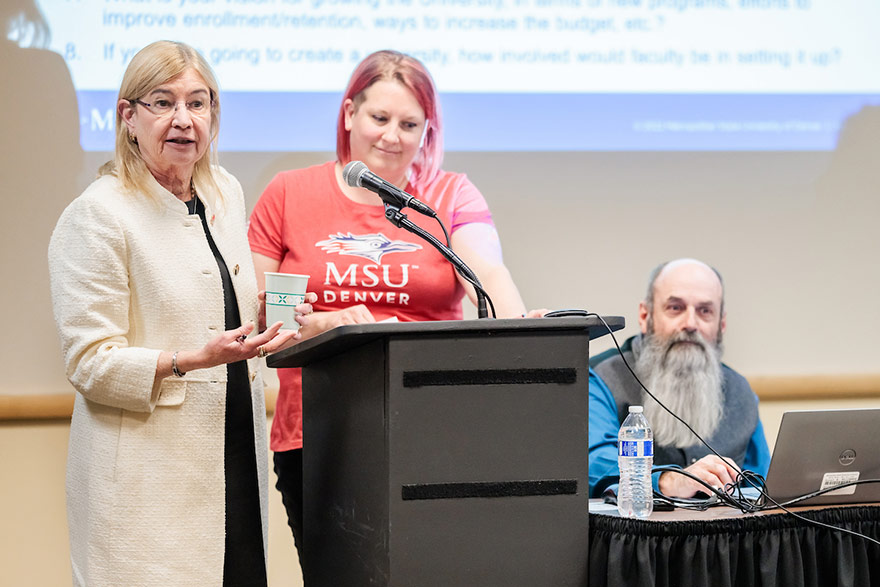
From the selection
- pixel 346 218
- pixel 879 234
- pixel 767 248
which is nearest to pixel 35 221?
pixel 346 218

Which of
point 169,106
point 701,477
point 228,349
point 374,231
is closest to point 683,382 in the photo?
point 701,477

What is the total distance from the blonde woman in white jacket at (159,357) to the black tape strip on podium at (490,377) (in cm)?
34

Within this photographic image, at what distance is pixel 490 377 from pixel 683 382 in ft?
5.44

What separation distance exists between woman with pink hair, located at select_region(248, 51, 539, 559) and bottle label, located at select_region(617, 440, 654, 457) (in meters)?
0.47

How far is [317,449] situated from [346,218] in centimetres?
66

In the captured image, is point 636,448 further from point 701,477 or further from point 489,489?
point 489,489

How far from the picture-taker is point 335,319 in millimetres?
2158

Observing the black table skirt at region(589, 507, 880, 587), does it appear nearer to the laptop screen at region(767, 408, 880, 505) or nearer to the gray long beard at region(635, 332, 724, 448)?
the laptop screen at region(767, 408, 880, 505)

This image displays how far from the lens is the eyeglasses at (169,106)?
1.96m

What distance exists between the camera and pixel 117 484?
1895 mm

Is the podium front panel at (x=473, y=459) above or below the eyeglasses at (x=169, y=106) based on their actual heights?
below

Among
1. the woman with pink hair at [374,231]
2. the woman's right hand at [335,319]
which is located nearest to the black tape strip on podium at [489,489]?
the woman's right hand at [335,319]

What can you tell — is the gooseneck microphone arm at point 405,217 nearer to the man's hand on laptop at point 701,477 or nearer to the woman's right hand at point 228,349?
the woman's right hand at point 228,349

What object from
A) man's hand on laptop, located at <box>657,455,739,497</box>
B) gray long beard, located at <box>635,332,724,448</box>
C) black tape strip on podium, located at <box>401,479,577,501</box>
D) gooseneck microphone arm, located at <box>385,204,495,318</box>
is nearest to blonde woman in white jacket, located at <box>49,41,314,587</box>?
gooseneck microphone arm, located at <box>385,204,495,318</box>
